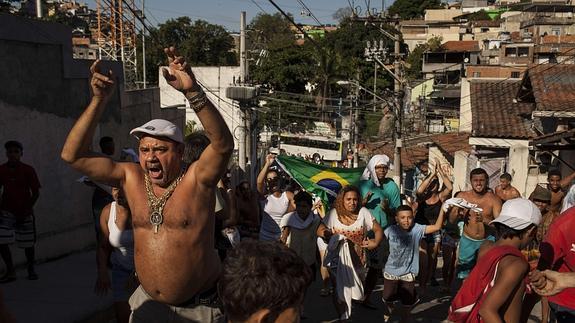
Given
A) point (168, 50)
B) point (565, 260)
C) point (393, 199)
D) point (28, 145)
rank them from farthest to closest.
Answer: point (28, 145) → point (393, 199) → point (565, 260) → point (168, 50)

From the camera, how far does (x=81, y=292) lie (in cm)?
706

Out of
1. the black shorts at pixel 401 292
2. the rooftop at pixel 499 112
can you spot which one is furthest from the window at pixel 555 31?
the black shorts at pixel 401 292

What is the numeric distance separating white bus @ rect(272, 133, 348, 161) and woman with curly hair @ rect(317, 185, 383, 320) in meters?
32.2

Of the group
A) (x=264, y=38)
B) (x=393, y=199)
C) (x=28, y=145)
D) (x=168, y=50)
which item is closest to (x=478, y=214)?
(x=393, y=199)

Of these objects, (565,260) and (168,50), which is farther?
→ (565,260)

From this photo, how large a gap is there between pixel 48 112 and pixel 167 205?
5.89 metres

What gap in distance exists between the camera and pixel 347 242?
6.46 metres

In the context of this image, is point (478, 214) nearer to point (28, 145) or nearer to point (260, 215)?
point (260, 215)

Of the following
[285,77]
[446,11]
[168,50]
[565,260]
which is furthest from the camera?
[446,11]

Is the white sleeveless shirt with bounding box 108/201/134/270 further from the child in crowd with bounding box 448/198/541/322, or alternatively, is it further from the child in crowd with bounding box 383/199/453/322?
the child in crowd with bounding box 383/199/453/322

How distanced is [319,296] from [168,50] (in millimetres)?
5359

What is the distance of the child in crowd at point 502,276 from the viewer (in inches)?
144

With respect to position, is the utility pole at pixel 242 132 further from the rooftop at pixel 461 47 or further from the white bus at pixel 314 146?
the rooftop at pixel 461 47

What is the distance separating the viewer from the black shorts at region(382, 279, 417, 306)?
6573 millimetres
